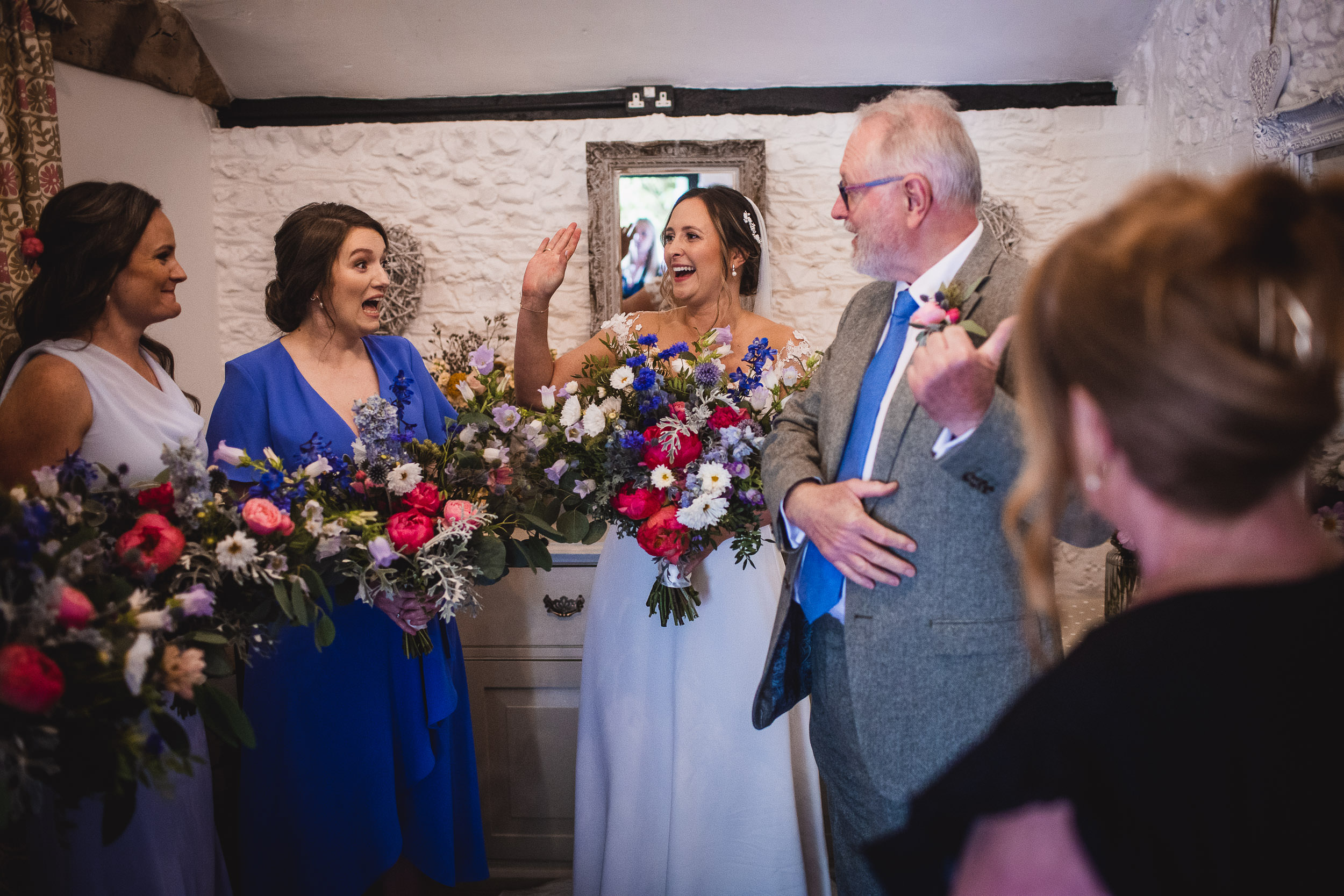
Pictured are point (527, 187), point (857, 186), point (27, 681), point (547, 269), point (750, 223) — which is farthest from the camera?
point (527, 187)

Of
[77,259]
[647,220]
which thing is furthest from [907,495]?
[647,220]

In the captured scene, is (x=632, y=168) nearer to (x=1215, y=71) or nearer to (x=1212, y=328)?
(x=1215, y=71)

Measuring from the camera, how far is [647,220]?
3.46 metres

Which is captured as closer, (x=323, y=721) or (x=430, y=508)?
(x=430, y=508)

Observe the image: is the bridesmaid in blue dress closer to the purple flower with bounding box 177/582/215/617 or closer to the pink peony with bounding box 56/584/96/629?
the purple flower with bounding box 177/582/215/617

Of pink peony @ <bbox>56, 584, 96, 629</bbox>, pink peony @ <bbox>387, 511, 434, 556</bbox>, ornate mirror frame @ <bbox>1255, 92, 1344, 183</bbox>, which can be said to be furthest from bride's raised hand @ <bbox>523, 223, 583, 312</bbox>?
ornate mirror frame @ <bbox>1255, 92, 1344, 183</bbox>

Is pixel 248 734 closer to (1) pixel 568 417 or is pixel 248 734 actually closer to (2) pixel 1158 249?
(1) pixel 568 417

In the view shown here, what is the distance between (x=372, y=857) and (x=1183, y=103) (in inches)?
146

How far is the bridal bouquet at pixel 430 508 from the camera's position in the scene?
5.55 feet

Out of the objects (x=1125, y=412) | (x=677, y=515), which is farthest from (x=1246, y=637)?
(x=677, y=515)

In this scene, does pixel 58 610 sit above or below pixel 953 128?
below

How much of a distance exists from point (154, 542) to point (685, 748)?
4.39 ft

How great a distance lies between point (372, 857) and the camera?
2.13m

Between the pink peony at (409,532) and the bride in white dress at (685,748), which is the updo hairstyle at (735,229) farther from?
the pink peony at (409,532)
